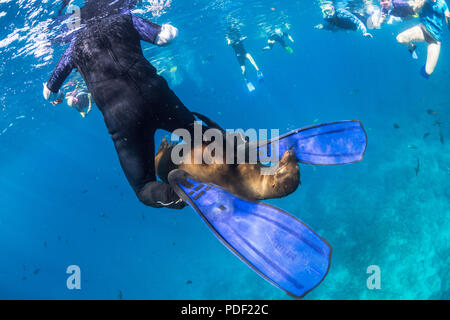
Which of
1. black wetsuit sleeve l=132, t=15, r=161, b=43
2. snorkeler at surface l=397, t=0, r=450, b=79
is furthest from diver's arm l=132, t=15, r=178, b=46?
snorkeler at surface l=397, t=0, r=450, b=79

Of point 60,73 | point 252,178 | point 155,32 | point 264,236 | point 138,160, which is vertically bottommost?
point 264,236

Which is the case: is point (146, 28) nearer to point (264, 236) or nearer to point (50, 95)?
point (50, 95)

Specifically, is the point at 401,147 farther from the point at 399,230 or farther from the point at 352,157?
the point at 352,157

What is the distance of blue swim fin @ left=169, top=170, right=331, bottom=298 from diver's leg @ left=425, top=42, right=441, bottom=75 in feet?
20.0

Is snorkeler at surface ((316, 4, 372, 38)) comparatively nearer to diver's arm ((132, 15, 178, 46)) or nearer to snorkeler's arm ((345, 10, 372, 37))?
snorkeler's arm ((345, 10, 372, 37))

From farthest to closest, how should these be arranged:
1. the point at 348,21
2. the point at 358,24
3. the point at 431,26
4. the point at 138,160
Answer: the point at 348,21 → the point at 358,24 → the point at 431,26 → the point at 138,160

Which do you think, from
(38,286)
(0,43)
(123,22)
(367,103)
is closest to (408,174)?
(367,103)

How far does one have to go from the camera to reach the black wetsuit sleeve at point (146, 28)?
9.73 ft

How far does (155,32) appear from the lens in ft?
9.68

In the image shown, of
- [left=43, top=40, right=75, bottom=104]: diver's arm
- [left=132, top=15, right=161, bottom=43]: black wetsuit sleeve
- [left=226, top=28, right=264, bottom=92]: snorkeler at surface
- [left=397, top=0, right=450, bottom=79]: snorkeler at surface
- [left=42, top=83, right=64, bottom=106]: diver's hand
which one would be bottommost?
[left=226, top=28, right=264, bottom=92]: snorkeler at surface

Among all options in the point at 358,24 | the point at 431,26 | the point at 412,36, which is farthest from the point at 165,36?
the point at 358,24

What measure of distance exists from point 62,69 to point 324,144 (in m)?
3.35

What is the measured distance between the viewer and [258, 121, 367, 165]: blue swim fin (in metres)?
2.38

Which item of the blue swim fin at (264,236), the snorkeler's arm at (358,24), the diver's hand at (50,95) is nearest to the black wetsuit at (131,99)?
the blue swim fin at (264,236)
